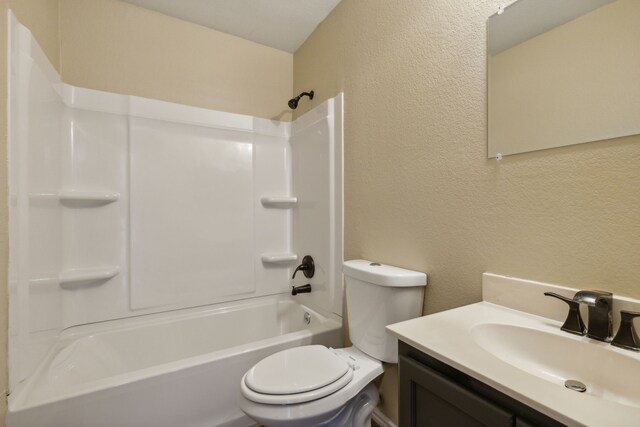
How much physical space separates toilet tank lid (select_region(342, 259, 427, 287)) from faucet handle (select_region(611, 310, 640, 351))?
2.01ft

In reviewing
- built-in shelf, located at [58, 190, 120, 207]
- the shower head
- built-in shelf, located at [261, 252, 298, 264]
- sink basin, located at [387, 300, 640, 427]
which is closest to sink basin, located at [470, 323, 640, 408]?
sink basin, located at [387, 300, 640, 427]

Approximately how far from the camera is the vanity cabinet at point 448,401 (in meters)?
0.54

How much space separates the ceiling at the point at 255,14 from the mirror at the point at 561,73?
128cm

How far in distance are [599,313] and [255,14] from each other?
7.53 ft

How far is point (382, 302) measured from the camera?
123cm

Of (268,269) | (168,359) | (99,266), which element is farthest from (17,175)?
(268,269)

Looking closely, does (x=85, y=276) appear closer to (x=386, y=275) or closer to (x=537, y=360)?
(x=386, y=275)

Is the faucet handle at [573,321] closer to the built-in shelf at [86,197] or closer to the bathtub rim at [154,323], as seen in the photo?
the bathtub rim at [154,323]

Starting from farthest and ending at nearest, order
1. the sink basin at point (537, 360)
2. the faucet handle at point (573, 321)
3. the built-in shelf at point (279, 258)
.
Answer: the built-in shelf at point (279, 258), the faucet handle at point (573, 321), the sink basin at point (537, 360)

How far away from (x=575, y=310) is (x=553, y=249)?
19 cm

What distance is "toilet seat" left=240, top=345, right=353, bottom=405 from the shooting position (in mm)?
1014

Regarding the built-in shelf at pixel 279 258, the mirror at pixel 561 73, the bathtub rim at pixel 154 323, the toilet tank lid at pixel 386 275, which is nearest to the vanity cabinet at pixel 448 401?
the toilet tank lid at pixel 386 275

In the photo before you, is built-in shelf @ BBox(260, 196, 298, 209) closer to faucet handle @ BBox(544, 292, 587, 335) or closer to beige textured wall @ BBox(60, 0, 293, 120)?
beige textured wall @ BBox(60, 0, 293, 120)

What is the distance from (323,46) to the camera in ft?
6.49
